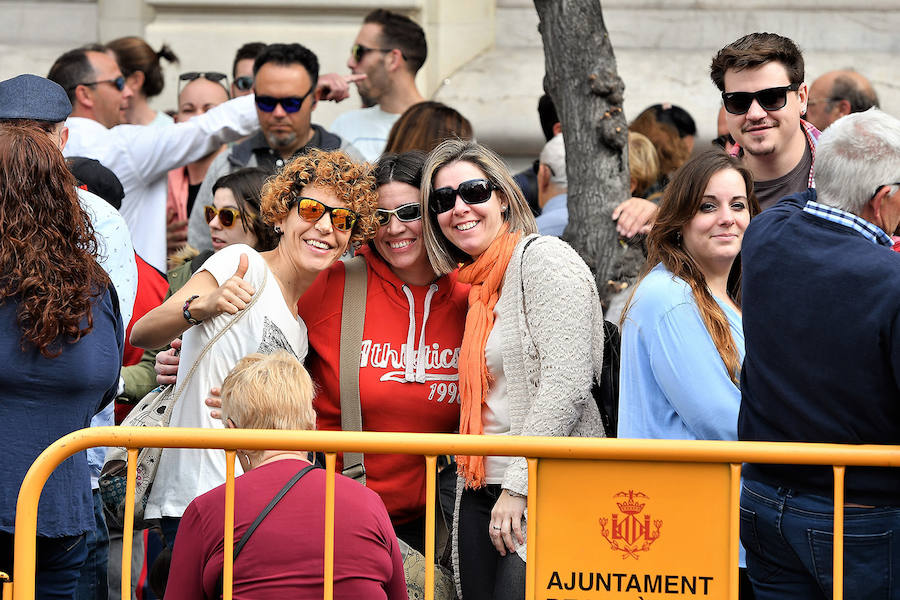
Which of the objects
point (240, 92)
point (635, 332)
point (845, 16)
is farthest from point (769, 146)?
point (845, 16)

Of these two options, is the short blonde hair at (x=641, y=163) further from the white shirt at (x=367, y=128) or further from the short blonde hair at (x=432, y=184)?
the short blonde hair at (x=432, y=184)

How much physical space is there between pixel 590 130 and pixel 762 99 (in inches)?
47.2

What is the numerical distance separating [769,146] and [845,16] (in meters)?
4.93

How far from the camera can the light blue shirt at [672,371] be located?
147 inches

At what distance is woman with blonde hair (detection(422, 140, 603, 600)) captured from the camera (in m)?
3.76

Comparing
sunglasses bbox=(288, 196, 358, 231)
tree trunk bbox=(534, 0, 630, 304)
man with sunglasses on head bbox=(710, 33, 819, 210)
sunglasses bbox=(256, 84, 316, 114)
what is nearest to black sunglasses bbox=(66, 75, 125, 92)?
sunglasses bbox=(256, 84, 316, 114)

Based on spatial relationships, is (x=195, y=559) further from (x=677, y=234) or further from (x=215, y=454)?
(x=677, y=234)

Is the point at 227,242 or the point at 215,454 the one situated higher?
the point at 227,242

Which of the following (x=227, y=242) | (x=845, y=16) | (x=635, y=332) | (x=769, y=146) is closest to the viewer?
(x=635, y=332)

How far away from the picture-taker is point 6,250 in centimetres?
347

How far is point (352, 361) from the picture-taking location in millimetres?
4047

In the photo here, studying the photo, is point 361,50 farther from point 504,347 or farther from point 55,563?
point 55,563

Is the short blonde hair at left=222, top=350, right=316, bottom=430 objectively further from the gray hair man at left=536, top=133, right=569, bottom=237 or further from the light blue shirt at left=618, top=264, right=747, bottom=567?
the gray hair man at left=536, top=133, right=569, bottom=237

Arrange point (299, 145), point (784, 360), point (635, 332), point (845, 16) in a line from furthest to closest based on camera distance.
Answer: point (845, 16) → point (299, 145) → point (635, 332) → point (784, 360)
